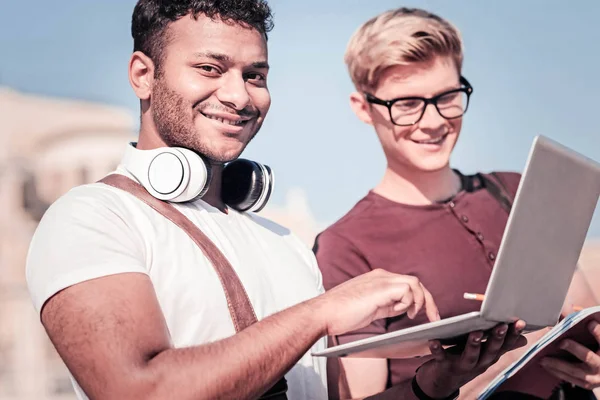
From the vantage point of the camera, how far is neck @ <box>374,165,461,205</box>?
118 inches

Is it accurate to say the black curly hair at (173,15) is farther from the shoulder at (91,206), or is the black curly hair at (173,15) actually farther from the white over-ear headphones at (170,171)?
the shoulder at (91,206)

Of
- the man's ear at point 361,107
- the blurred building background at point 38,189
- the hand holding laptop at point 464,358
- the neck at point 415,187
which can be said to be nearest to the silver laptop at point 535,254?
the hand holding laptop at point 464,358

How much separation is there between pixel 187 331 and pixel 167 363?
237mm

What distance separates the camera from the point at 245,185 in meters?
2.34

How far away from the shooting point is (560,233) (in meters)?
2.00

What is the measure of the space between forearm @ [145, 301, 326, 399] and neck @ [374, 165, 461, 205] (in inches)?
51.1

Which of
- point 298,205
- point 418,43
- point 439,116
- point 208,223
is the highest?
point 418,43

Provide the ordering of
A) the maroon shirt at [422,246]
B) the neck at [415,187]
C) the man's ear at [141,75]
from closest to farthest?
the man's ear at [141,75], the maroon shirt at [422,246], the neck at [415,187]

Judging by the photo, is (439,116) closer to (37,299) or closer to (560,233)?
(560,233)

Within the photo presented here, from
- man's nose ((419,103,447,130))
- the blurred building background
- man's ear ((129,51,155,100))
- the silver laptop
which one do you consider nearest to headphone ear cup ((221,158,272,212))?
man's ear ((129,51,155,100))

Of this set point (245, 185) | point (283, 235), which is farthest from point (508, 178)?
point (245, 185)

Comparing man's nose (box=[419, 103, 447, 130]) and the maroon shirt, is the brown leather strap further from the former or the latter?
man's nose (box=[419, 103, 447, 130])

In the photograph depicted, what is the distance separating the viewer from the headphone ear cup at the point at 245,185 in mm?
2326

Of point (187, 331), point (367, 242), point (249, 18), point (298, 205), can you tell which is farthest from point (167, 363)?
point (298, 205)
